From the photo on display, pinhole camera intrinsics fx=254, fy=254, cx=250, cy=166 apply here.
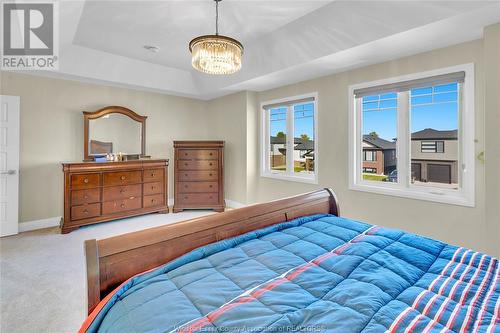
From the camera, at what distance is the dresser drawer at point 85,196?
12.6ft

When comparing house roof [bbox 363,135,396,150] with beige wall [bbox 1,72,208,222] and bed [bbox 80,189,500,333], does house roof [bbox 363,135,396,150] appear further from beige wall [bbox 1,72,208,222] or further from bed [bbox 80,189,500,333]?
beige wall [bbox 1,72,208,222]

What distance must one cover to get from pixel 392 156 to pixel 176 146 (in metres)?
3.72

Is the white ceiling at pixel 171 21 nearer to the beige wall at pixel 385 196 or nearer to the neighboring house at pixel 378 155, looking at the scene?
the beige wall at pixel 385 196

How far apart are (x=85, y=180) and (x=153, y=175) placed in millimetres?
1085

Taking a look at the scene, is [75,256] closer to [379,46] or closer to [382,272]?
[382,272]

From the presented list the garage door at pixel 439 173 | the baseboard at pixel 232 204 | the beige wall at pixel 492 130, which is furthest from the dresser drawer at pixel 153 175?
the beige wall at pixel 492 130

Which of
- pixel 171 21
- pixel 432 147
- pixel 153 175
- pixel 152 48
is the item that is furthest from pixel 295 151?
pixel 152 48

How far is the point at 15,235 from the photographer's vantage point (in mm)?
3668

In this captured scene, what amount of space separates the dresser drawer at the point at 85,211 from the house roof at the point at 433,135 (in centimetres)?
466

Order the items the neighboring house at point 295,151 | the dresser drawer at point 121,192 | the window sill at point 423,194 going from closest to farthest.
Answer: the window sill at point 423,194 → the dresser drawer at point 121,192 → the neighboring house at point 295,151

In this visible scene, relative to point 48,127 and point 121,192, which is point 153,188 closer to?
point 121,192

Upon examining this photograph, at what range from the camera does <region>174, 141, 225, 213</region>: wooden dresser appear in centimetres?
502

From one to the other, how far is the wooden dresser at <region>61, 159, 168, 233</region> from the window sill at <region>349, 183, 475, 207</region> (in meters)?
3.43

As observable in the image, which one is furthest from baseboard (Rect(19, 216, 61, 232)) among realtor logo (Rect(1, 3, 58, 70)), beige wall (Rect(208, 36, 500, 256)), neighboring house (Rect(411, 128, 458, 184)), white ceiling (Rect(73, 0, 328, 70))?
neighboring house (Rect(411, 128, 458, 184))
